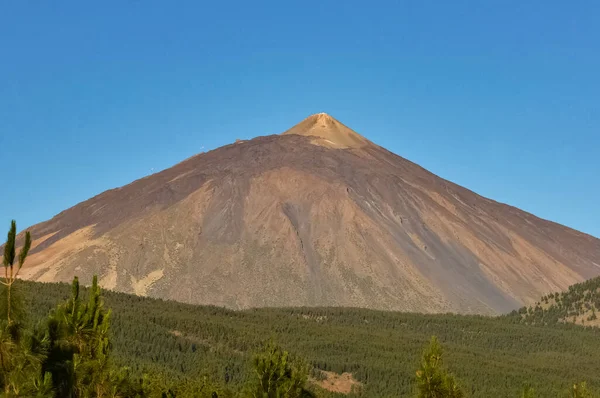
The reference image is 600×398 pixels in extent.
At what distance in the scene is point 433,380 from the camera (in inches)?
905

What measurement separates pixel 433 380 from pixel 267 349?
487 centimetres

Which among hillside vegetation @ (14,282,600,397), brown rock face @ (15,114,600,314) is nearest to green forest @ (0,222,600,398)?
hillside vegetation @ (14,282,600,397)

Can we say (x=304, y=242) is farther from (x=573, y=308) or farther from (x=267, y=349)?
(x=267, y=349)

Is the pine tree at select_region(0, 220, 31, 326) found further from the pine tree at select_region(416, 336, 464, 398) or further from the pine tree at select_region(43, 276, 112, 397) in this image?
the pine tree at select_region(416, 336, 464, 398)

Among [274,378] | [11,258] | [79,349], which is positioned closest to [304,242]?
[274,378]

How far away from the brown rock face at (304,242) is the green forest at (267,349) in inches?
1165

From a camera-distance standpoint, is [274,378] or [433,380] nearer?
[433,380]

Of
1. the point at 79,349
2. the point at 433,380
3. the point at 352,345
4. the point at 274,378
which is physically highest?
the point at 79,349

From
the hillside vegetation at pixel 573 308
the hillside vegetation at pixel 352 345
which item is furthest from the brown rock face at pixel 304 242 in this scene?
the hillside vegetation at pixel 352 345

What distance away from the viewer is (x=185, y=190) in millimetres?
177500

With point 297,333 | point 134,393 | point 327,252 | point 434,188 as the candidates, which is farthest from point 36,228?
point 134,393

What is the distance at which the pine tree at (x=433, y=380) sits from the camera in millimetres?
22891

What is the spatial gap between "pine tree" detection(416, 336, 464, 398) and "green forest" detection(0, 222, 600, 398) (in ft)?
0.09

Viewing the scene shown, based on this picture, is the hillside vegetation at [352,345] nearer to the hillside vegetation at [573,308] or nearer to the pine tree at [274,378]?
the hillside vegetation at [573,308]
